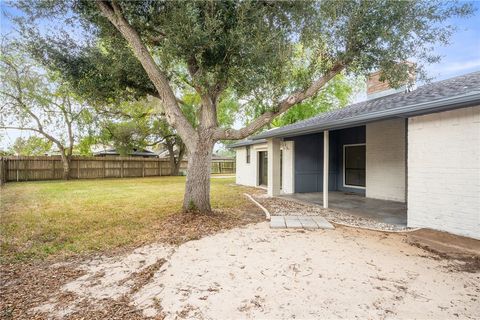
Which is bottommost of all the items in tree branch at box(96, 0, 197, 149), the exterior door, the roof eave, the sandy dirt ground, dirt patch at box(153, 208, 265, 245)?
the sandy dirt ground

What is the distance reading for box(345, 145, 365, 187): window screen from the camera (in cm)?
1006

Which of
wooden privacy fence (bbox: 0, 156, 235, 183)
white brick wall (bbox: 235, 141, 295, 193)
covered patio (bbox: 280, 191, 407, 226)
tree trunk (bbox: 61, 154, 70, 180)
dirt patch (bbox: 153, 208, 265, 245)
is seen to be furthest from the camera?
tree trunk (bbox: 61, 154, 70, 180)

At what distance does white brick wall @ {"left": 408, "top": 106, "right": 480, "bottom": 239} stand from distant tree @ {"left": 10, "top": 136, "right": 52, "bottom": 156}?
21.7 meters

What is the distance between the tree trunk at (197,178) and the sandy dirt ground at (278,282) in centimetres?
172

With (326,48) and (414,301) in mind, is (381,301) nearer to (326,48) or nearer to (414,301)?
(414,301)

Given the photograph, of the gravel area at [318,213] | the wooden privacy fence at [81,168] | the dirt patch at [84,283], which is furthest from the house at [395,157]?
the wooden privacy fence at [81,168]

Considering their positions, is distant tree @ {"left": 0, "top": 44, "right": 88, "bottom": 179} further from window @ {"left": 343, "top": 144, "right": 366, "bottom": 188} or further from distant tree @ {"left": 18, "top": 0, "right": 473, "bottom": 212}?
window @ {"left": 343, "top": 144, "right": 366, "bottom": 188}

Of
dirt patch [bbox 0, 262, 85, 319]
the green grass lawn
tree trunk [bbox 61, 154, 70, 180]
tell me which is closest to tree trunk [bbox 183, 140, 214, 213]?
the green grass lawn

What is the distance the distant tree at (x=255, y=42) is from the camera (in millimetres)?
5410

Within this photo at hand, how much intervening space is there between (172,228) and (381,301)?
395 centimetres

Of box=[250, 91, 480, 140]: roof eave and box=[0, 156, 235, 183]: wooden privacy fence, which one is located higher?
box=[250, 91, 480, 140]: roof eave

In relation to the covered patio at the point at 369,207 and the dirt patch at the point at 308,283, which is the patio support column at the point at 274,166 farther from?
the dirt patch at the point at 308,283

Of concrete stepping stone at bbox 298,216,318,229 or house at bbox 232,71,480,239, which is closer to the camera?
house at bbox 232,71,480,239

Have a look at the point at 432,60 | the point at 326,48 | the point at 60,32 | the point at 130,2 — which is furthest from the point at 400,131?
the point at 60,32
